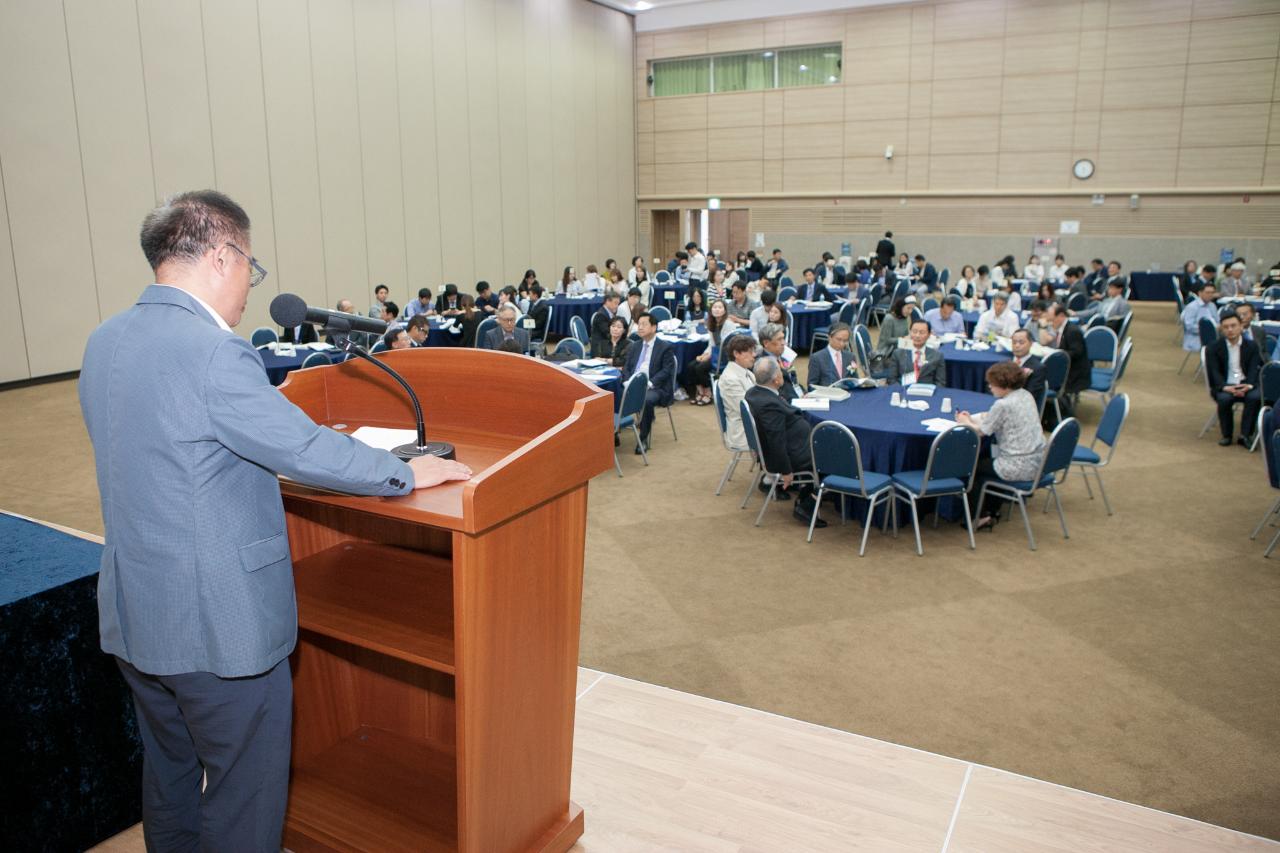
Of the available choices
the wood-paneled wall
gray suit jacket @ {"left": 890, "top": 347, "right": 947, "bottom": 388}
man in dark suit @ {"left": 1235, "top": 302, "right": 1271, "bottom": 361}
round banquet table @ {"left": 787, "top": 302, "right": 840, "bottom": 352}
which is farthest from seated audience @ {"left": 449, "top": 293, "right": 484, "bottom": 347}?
the wood-paneled wall

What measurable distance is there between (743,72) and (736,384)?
657 inches

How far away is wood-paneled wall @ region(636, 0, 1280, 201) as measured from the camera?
1742 centimetres

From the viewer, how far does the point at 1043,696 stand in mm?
4270

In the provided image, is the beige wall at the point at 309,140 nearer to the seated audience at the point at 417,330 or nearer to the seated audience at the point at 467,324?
the seated audience at the point at 467,324

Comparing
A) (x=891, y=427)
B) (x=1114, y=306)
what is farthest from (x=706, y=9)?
(x=891, y=427)

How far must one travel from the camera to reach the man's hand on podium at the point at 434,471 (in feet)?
6.29

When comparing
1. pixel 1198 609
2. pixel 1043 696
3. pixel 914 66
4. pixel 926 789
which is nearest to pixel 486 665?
pixel 926 789

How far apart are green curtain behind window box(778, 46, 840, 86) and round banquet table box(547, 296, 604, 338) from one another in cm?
919

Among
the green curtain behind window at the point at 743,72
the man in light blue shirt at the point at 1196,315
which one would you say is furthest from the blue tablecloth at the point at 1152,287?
the green curtain behind window at the point at 743,72

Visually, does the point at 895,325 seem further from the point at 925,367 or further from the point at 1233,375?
the point at 1233,375

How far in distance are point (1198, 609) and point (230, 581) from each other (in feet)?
17.4

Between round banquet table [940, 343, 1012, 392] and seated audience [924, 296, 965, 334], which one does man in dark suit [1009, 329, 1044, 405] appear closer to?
round banquet table [940, 343, 1012, 392]

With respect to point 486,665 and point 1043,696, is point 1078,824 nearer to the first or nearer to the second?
point 1043,696

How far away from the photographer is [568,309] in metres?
14.9
